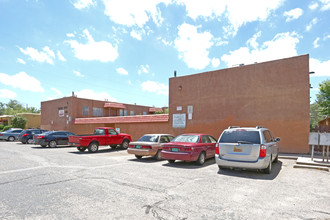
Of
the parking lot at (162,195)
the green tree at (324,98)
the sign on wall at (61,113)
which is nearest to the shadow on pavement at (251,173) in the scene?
the parking lot at (162,195)

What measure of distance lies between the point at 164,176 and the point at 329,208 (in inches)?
169

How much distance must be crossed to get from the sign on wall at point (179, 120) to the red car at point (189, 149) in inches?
262

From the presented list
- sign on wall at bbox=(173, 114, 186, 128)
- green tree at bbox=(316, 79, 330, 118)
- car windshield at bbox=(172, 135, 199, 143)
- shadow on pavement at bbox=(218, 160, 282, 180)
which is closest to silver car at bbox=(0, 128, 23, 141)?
sign on wall at bbox=(173, 114, 186, 128)

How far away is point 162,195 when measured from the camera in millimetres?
4918

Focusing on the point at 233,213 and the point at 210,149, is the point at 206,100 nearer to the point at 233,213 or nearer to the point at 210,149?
the point at 210,149

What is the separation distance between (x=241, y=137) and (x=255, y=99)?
715cm

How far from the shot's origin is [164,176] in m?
6.92

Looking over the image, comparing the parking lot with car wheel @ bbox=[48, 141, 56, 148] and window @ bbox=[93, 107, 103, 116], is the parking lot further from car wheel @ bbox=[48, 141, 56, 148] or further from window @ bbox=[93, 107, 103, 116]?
window @ bbox=[93, 107, 103, 116]

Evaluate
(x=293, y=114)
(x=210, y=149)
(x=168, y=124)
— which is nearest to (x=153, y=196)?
(x=210, y=149)

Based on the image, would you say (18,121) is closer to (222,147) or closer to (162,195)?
(222,147)

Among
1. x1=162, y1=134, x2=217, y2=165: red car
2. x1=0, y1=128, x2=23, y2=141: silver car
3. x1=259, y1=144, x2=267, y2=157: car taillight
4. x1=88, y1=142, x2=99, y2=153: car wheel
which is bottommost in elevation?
x1=0, y1=128, x2=23, y2=141: silver car

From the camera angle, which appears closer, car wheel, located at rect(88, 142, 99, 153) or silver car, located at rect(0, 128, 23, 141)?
car wheel, located at rect(88, 142, 99, 153)

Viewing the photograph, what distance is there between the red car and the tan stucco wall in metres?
5.19

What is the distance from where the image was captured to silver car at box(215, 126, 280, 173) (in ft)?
22.9
